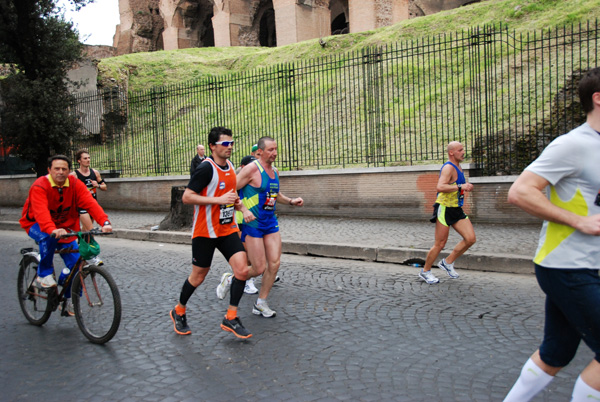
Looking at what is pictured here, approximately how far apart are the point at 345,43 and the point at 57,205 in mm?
20303

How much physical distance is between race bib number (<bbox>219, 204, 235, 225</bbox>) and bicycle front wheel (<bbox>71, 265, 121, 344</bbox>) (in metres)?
1.05

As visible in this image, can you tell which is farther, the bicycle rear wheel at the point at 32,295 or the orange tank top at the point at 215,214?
the bicycle rear wheel at the point at 32,295

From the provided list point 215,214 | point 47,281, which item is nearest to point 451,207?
point 215,214

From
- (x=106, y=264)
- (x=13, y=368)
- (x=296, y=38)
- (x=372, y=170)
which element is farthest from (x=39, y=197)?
(x=296, y=38)

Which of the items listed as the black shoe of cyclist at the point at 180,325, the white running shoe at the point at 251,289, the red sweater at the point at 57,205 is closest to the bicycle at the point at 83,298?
the red sweater at the point at 57,205

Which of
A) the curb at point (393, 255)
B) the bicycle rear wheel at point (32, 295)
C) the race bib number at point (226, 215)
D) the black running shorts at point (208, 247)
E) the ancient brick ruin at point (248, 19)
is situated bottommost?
the curb at point (393, 255)

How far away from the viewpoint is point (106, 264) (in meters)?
8.41

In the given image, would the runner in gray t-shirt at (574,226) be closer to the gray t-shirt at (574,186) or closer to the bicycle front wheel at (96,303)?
the gray t-shirt at (574,186)

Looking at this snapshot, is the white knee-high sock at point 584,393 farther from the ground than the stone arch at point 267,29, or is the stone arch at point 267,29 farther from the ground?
the stone arch at point 267,29

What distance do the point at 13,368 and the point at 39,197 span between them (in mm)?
1545

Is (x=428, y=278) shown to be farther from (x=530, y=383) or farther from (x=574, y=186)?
(x=574, y=186)

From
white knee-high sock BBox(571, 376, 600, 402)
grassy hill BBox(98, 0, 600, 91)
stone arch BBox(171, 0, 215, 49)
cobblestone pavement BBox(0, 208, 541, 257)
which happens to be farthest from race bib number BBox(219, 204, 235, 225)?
stone arch BBox(171, 0, 215, 49)

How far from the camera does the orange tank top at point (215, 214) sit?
4.73m

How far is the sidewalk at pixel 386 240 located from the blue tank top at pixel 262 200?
3.35m
